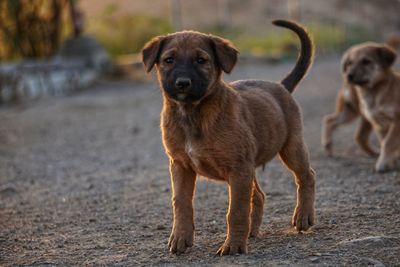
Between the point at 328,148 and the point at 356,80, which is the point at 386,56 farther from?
the point at 328,148

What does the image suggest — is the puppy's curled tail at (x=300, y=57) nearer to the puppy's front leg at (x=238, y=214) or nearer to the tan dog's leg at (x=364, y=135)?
the puppy's front leg at (x=238, y=214)

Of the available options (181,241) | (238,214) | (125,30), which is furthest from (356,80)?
(125,30)

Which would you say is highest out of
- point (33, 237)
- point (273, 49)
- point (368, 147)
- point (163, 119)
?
point (163, 119)

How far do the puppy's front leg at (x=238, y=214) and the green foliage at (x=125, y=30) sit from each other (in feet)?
59.8

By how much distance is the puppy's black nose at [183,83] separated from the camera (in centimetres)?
480

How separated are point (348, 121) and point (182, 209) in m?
5.11

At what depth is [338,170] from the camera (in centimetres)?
804

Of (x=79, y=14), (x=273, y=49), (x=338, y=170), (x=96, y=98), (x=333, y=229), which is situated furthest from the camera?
(x=273, y=49)

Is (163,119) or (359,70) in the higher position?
(163,119)

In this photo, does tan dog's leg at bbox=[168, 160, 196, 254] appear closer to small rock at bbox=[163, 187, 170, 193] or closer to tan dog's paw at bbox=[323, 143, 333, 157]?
small rock at bbox=[163, 187, 170, 193]

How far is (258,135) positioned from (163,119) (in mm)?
677

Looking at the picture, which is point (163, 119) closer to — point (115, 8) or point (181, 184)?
point (181, 184)

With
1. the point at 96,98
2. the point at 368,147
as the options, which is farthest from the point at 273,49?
the point at 368,147

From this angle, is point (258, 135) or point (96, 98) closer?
point (258, 135)
